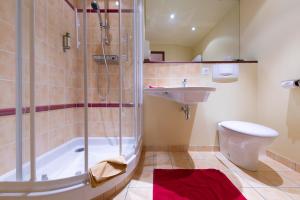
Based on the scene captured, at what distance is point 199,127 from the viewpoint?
2160 mm

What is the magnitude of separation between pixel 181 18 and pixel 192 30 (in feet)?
0.73

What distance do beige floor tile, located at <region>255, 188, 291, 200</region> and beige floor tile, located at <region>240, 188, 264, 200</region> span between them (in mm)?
34

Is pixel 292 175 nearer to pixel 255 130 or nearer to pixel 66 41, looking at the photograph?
pixel 255 130

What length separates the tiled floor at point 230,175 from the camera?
1222mm

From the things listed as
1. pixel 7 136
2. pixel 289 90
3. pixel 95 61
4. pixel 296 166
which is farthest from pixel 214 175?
pixel 95 61

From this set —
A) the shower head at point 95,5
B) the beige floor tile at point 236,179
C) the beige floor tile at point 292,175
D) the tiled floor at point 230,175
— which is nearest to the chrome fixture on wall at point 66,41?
the shower head at point 95,5

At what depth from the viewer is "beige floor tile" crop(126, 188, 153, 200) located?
1174 mm

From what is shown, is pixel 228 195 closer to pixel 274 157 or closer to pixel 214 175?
pixel 214 175

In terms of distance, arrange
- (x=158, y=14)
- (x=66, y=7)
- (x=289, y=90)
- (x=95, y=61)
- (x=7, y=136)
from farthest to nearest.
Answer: (x=158, y=14), (x=95, y=61), (x=66, y=7), (x=289, y=90), (x=7, y=136)

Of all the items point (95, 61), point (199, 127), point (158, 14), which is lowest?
point (199, 127)

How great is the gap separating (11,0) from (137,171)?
1554mm

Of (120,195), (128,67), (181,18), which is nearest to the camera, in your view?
(120,195)

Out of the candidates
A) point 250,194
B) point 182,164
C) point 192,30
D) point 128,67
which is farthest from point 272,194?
point 192,30

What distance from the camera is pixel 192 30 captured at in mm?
2463
